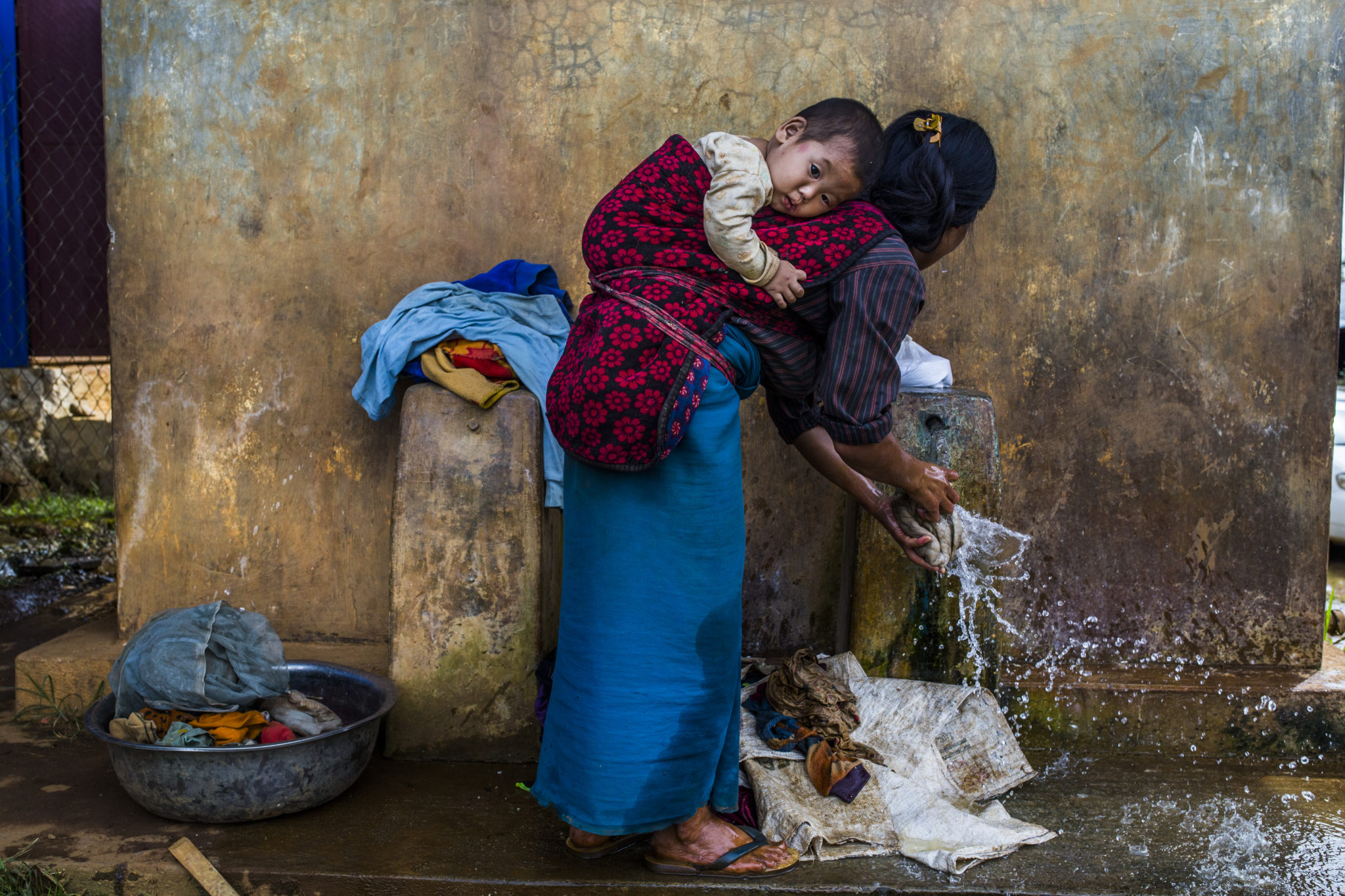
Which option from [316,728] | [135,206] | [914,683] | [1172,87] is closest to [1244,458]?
[1172,87]

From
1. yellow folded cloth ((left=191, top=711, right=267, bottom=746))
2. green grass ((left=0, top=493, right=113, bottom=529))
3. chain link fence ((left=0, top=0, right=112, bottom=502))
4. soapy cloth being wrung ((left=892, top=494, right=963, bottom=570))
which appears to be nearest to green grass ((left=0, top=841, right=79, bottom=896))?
yellow folded cloth ((left=191, top=711, right=267, bottom=746))

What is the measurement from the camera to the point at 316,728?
2.73 metres

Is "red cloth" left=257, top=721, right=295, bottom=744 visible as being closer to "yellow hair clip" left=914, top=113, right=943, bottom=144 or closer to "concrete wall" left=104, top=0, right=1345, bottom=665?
"concrete wall" left=104, top=0, right=1345, bottom=665

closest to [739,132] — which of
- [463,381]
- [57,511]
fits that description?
[463,381]

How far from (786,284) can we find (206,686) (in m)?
1.84

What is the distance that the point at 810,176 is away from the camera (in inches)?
82.1

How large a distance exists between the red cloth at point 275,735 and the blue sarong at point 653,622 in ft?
2.58

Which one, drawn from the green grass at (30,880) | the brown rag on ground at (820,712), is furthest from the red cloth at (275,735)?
the brown rag on ground at (820,712)

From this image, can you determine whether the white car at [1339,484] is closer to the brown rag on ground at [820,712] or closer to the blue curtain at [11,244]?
the brown rag on ground at [820,712]

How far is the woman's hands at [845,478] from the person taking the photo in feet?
8.70

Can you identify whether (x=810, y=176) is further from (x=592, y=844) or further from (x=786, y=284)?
(x=592, y=844)

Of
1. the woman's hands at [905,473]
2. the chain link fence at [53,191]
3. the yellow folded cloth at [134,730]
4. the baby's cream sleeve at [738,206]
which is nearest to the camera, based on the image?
the baby's cream sleeve at [738,206]

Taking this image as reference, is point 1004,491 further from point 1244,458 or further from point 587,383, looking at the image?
point 587,383

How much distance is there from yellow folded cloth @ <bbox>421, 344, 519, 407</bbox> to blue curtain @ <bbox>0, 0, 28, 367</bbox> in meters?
4.00
